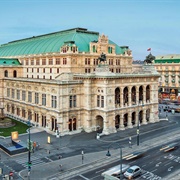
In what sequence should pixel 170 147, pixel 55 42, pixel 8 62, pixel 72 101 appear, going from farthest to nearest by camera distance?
1. pixel 8 62
2. pixel 55 42
3. pixel 72 101
4. pixel 170 147

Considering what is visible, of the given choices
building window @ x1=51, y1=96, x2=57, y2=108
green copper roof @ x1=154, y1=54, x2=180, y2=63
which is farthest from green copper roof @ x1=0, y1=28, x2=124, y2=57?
green copper roof @ x1=154, y1=54, x2=180, y2=63

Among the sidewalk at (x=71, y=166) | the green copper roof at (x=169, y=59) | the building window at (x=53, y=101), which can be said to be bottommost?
the sidewalk at (x=71, y=166)

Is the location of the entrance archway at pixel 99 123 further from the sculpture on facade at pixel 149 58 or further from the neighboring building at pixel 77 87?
the sculpture on facade at pixel 149 58

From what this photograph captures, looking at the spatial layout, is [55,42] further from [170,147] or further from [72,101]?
[170,147]

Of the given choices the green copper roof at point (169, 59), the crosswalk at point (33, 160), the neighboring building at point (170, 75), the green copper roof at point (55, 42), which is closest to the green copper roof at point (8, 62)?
the green copper roof at point (55, 42)

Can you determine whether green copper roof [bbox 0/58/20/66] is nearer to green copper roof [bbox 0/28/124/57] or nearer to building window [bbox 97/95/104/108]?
green copper roof [bbox 0/28/124/57]

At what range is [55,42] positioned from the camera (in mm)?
95312

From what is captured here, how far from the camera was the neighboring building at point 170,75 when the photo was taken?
157 metres

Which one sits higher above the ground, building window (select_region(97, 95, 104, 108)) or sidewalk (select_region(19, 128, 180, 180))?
building window (select_region(97, 95, 104, 108))

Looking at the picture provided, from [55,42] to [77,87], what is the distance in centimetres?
2470

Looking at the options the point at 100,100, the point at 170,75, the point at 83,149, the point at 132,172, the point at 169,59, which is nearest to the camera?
the point at 132,172

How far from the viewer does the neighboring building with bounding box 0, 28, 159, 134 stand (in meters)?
76.9

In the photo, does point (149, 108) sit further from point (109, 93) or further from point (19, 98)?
point (19, 98)

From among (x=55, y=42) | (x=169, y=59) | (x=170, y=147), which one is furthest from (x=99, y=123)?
(x=169, y=59)
